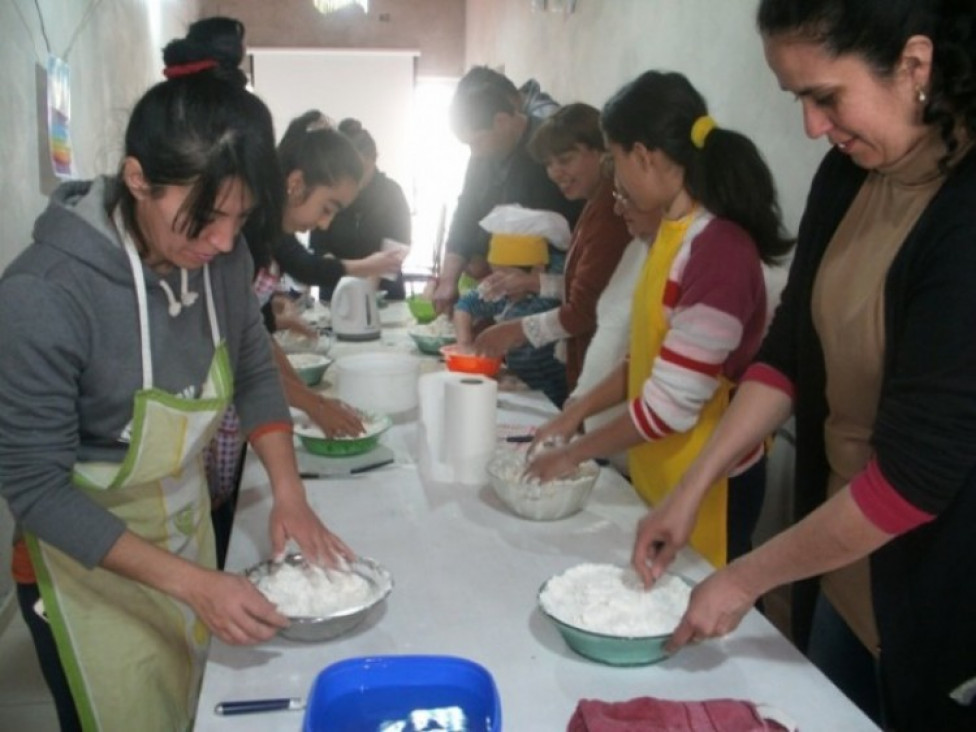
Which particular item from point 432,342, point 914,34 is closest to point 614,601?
point 914,34

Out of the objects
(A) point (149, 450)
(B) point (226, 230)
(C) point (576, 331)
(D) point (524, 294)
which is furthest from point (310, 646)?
(D) point (524, 294)

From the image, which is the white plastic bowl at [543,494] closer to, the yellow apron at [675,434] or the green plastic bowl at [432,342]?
the yellow apron at [675,434]

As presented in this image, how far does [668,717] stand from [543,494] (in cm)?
62

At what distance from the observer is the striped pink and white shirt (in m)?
1.46

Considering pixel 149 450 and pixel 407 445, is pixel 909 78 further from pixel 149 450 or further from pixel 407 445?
pixel 407 445

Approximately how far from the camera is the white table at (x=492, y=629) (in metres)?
0.98

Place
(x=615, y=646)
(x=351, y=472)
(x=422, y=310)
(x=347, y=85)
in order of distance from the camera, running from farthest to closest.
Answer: (x=347, y=85) < (x=422, y=310) < (x=351, y=472) < (x=615, y=646)

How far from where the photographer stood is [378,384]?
212 cm

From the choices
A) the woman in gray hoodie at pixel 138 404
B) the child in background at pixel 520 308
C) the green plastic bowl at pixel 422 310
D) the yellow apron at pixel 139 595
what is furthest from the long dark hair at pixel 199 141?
the green plastic bowl at pixel 422 310

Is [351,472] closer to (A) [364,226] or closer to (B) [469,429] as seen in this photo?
(B) [469,429]

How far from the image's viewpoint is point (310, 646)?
107 centimetres

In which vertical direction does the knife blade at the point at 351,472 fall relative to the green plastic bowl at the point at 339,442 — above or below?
below

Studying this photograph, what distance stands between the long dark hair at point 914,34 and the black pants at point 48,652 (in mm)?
1274

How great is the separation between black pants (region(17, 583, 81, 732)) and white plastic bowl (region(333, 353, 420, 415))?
924mm
